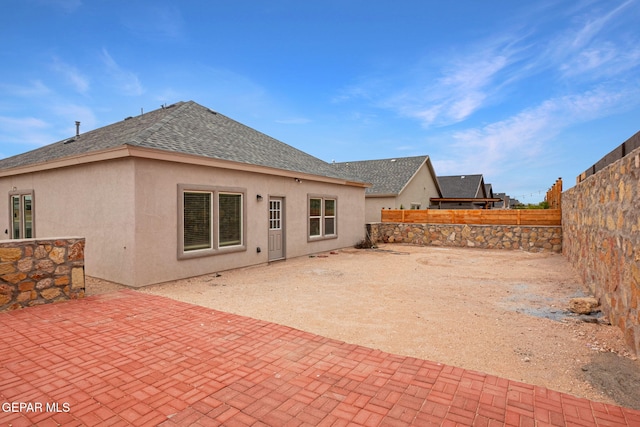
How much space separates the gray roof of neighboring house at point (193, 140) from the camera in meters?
8.45

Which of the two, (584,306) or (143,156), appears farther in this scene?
(143,156)

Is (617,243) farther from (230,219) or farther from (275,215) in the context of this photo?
(275,215)

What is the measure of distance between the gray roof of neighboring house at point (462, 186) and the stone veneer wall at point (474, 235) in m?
17.6

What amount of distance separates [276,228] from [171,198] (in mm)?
4026

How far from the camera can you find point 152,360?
3812 mm

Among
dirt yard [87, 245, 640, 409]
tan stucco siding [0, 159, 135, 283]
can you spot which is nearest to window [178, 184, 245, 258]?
dirt yard [87, 245, 640, 409]

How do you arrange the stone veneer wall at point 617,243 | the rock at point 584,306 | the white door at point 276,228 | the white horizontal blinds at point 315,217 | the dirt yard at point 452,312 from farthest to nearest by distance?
1. the white horizontal blinds at point 315,217
2. the white door at point 276,228
3. the rock at point 584,306
4. the stone veneer wall at point 617,243
5. the dirt yard at point 452,312

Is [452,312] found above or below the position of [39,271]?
below

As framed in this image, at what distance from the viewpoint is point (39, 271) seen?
5965 mm

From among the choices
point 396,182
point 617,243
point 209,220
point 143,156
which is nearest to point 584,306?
point 617,243

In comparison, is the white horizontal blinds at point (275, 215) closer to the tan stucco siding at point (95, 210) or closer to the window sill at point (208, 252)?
the window sill at point (208, 252)

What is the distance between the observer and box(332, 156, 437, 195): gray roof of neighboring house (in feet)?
74.9

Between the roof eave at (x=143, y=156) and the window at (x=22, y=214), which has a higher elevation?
the roof eave at (x=143, y=156)

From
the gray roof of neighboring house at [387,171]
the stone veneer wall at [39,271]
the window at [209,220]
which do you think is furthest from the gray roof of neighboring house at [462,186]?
the stone veneer wall at [39,271]
